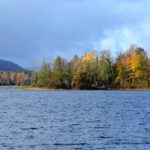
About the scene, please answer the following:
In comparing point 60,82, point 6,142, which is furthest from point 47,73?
point 6,142

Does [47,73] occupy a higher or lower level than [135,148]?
higher

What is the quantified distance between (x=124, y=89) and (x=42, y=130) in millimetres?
150092

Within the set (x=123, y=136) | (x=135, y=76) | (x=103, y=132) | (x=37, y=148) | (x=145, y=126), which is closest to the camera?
(x=37, y=148)

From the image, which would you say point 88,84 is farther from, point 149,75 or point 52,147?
point 52,147

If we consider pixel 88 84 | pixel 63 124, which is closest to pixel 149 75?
pixel 88 84

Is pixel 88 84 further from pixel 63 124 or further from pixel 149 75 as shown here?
pixel 63 124

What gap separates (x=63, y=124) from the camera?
190ft

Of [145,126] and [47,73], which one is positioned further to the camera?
[47,73]

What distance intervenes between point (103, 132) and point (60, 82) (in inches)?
5852

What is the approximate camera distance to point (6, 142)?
140 ft

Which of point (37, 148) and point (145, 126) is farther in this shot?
point (145, 126)

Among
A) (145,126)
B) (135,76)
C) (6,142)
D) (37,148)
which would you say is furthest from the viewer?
(135,76)

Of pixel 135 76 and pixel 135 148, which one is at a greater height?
pixel 135 76

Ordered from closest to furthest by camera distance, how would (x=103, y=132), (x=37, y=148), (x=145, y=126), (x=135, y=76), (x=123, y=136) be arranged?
1. (x=37, y=148)
2. (x=123, y=136)
3. (x=103, y=132)
4. (x=145, y=126)
5. (x=135, y=76)
